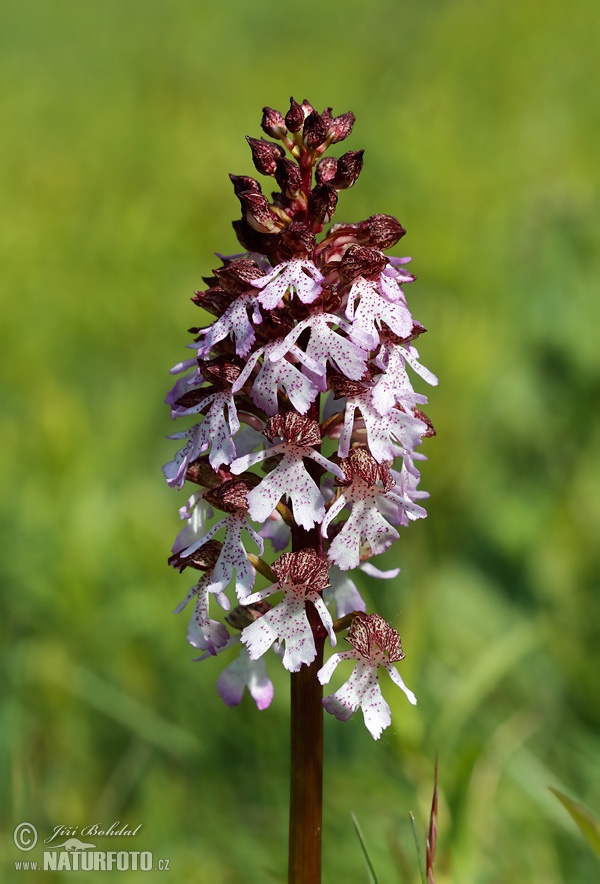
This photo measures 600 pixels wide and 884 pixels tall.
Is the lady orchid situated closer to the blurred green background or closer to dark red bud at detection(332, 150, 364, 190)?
dark red bud at detection(332, 150, 364, 190)

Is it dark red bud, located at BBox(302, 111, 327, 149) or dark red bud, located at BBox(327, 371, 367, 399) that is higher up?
dark red bud, located at BBox(302, 111, 327, 149)

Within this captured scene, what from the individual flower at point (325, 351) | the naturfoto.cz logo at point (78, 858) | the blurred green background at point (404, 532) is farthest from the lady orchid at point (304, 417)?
the naturfoto.cz logo at point (78, 858)

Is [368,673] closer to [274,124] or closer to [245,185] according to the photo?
[245,185]

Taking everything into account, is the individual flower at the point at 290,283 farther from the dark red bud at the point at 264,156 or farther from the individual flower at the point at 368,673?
the individual flower at the point at 368,673

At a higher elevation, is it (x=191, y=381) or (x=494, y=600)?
(x=494, y=600)

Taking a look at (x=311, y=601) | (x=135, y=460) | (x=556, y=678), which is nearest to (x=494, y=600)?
(x=556, y=678)

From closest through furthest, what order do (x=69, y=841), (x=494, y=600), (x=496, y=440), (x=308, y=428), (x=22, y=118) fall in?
1. (x=308, y=428)
2. (x=69, y=841)
3. (x=494, y=600)
4. (x=496, y=440)
5. (x=22, y=118)

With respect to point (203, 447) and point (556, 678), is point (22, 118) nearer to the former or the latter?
point (556, 678)

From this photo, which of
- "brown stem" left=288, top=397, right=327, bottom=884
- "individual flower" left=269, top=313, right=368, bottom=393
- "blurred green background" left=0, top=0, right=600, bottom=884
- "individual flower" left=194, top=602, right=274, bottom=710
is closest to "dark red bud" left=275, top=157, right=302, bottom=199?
"individual flower" left=269, top=313, right=368, bottom=393
